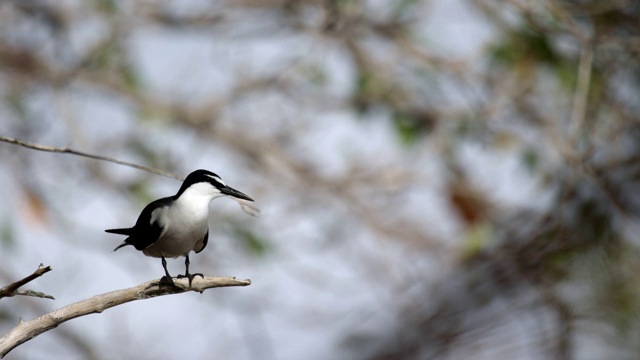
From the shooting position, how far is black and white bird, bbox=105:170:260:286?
6.04 ft

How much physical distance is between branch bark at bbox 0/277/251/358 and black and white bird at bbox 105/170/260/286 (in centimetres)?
→ 8

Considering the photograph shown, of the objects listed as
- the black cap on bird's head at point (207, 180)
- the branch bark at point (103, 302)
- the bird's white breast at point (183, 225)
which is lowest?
the branch bark at point (103, 302)

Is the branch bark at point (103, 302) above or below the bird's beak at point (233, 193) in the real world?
below

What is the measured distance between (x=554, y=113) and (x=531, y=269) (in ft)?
23.0

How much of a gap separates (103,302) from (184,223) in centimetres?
22

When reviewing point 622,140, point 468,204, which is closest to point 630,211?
point 622,140

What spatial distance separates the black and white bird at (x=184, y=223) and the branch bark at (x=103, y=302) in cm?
8

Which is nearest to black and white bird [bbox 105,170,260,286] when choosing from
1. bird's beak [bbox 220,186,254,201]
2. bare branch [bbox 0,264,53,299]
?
bird's beak [bbox 220,186,254,201]

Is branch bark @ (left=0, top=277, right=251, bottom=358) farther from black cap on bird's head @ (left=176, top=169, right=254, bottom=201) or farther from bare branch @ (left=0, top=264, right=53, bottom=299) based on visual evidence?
black cap on bird's head @ (left=176, top=169, right=254, bottom=201)

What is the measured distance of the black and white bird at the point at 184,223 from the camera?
184 centimetres

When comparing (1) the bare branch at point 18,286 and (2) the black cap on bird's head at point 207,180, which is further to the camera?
(2) the black cap on bird's head at point 207,180

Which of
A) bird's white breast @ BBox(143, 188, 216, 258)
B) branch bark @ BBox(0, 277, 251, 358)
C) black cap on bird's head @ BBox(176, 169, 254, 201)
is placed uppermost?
black cap on bird's head @ BBox(176, 169, 254, 201)

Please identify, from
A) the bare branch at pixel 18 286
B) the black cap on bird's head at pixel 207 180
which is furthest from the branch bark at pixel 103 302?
the black cap on bird's head at pixel 207 180

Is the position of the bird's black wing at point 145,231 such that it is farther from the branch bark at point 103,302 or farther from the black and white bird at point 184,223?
the branch bark at point 103,302
